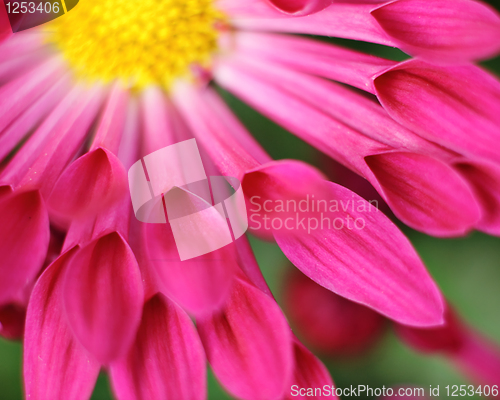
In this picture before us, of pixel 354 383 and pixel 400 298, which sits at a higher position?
pixel 400 298

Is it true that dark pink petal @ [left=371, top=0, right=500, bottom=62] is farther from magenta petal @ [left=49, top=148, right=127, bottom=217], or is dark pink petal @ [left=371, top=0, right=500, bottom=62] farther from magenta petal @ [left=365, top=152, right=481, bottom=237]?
magenta petal @ [left=49, top=148, right=127, bottom=217]

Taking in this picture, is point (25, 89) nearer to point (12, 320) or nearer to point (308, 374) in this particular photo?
point (12, 320)

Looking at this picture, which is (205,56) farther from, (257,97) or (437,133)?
(437,133)

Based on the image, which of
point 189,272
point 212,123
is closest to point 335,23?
point 212,123

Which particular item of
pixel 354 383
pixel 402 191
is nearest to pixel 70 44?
pixel 402 191

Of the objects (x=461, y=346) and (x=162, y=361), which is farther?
(x=461, y=346)
